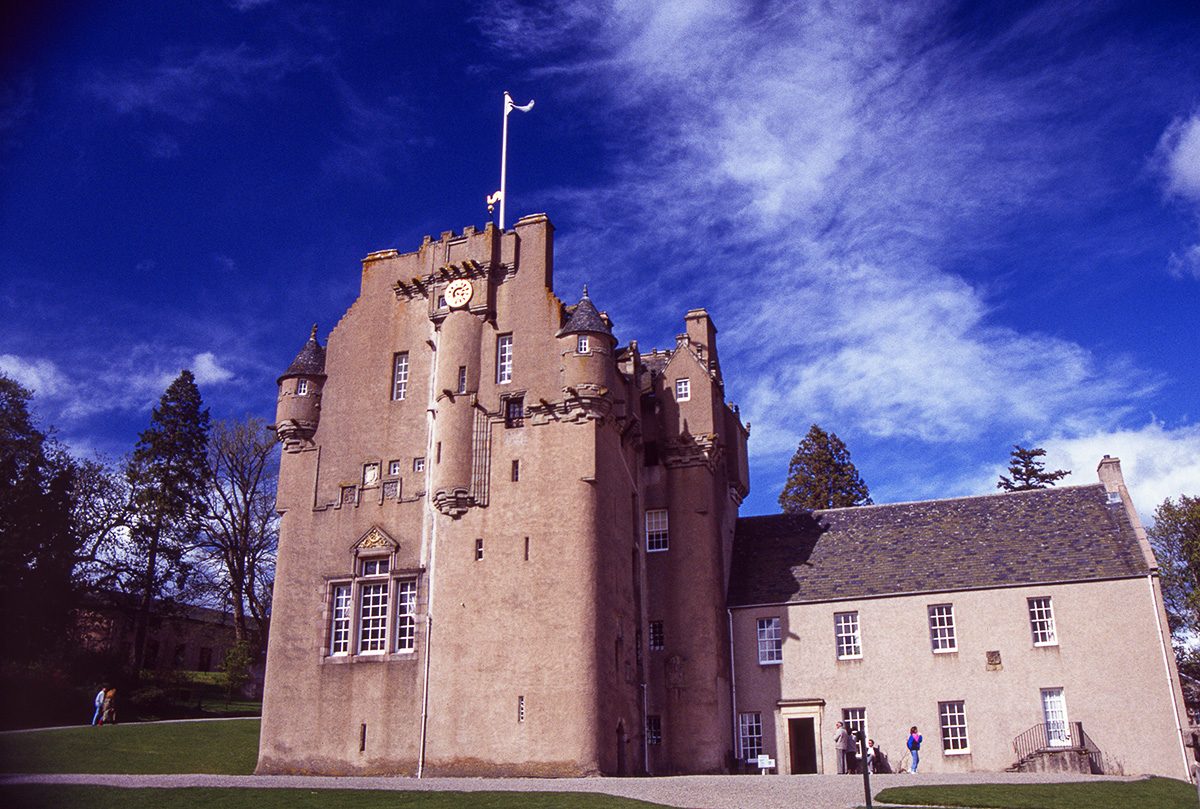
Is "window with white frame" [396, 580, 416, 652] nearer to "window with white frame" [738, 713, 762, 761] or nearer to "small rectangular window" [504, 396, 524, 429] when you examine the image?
"small rectangular window" [504, 396, 524, 429]

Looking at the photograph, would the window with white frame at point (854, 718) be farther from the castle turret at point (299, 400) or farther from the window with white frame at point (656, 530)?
the castle turret at point (299, 400)

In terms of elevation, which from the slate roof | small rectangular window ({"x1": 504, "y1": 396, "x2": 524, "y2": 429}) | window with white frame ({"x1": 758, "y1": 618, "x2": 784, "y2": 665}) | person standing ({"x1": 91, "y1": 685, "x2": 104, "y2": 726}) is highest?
small rectangular window ({"x1": 504, "y1": 396, "x2": 524, "y2": 429})

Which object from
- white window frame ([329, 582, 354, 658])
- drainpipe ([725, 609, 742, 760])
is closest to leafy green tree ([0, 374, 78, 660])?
white window frame ([329, 582, 354, 658])

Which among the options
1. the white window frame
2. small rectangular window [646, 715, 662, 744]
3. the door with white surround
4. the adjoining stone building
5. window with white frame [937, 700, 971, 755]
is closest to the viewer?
the adjoining stone building

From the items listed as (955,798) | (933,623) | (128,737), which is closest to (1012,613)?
(933,623)

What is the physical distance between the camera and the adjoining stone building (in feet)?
109

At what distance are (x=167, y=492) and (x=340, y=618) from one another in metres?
20.8

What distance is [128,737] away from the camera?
3475 cm

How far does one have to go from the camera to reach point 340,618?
1423 inches

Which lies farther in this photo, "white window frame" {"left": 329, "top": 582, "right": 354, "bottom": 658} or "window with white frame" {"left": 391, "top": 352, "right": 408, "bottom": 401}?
"window with white frame" {"left": 391, "top": 352, "right": 408, "bottom": 401}

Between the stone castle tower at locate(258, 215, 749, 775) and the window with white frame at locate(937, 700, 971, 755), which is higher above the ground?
the stone castle tower at locate(258, 215, 749, 775)

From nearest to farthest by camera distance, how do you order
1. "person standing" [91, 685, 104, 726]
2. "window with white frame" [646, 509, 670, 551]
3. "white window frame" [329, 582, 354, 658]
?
"white window frame" [329, 582, 354, 658] → "person standing" [91, 685, 104, 726] → "window with white frame" [646, 509, 670, 551]

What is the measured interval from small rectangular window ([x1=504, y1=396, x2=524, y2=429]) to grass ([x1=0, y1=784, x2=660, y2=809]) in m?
14.8

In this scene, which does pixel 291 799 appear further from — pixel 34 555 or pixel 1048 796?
pixel 34 555
